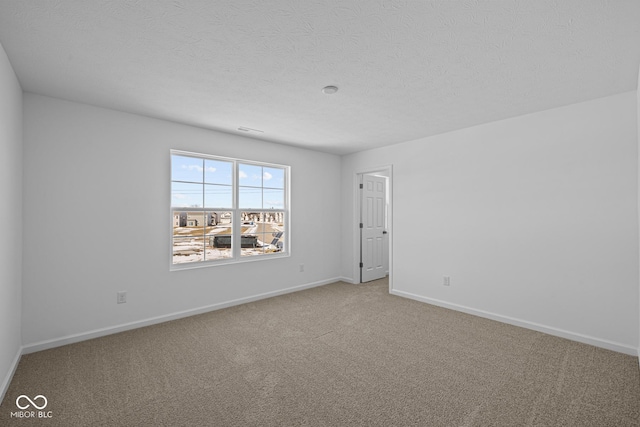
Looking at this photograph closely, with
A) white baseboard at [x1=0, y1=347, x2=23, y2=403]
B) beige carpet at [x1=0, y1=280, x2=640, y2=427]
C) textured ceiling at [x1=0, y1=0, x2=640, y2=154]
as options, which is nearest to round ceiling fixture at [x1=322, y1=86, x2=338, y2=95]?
textured ceiling at [x1=0, y1=0, x2=640, y2=154]

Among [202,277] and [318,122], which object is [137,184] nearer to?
[202,277]

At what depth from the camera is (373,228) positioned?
584cm

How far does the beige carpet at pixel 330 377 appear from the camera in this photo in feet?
6.26

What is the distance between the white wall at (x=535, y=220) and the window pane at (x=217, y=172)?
8.53 feet

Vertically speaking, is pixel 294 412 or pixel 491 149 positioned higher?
pixel 491 149

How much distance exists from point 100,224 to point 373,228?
14.1 ft

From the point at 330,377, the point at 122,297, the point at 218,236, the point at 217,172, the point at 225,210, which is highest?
the point at 217,172

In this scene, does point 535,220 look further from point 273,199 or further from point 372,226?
point 273,199

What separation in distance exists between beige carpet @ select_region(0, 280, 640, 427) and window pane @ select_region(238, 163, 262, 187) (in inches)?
79.5

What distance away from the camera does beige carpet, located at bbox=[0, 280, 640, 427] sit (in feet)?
6.26

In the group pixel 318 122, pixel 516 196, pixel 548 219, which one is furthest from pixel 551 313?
pixel 318 122

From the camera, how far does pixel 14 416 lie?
1893 mm

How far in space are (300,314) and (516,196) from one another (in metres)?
2.96

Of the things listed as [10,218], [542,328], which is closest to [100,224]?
[10,218]
